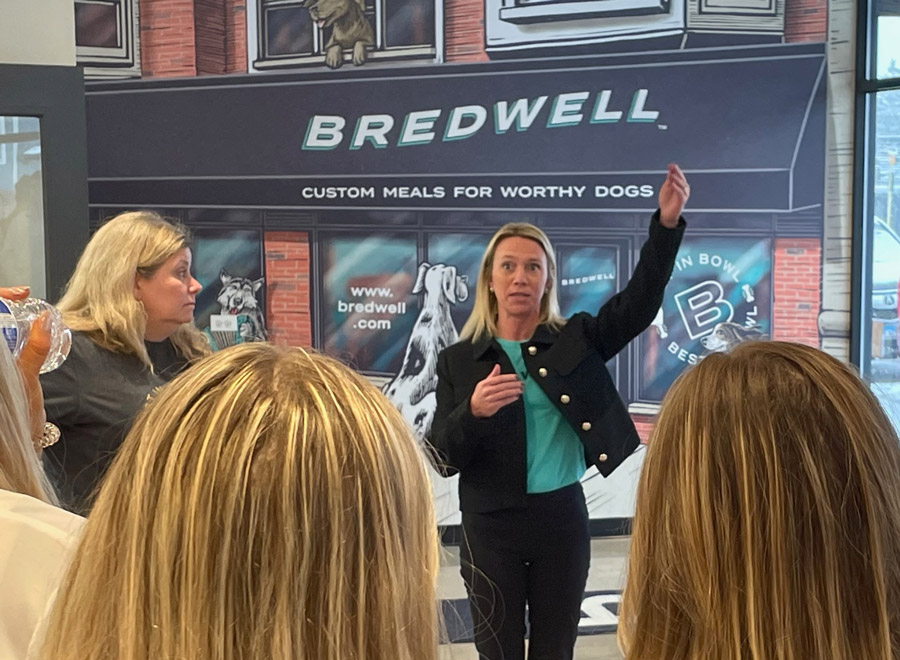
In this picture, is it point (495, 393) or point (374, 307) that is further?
point (374, 307)

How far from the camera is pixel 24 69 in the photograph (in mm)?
3709

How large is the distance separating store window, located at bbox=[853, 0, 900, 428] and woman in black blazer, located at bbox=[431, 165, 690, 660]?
2.71 meters

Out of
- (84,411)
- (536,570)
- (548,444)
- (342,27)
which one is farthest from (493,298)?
(342,27)

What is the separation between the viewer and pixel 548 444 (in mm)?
2678

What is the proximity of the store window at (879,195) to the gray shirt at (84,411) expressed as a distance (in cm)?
402

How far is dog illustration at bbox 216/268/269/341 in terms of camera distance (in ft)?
17.2

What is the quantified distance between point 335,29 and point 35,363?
3843 mm

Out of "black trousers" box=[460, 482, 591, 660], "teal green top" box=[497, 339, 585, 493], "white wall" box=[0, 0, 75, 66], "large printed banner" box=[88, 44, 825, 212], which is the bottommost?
"black trousers" box=[460, 482, 591, 660]

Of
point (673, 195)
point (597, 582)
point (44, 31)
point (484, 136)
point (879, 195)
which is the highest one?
point (44, 31)

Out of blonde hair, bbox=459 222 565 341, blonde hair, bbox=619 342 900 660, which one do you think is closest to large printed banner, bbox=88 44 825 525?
blonde hair, bbox=459 222 565 341

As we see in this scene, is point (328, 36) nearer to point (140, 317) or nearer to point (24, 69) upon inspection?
point (24, 69)

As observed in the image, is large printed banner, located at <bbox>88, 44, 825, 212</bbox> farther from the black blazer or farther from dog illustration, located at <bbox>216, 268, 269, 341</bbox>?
the black blazer

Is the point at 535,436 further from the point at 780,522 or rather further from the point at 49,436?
the point at 780,522

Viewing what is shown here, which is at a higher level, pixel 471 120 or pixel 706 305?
pixel 471 120
